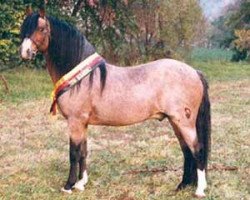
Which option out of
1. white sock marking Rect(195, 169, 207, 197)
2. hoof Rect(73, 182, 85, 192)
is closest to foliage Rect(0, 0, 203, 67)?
hoof Rect(73, 182, 85, 192)

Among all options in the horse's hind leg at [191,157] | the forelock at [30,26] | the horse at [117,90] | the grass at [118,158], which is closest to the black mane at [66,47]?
the horse at [117,90]

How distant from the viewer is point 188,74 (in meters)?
4.58

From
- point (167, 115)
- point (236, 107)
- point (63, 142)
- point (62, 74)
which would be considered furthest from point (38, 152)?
point (236, 107)

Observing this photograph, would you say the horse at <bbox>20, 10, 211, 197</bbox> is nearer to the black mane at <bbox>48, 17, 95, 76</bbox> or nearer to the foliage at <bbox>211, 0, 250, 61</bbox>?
the black mane at <bbox>48, 17, 95, 76</bbox>

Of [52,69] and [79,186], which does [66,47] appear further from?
[79,186]

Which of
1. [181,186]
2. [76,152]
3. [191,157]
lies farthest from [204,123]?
[76,152]

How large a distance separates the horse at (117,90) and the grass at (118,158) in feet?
1.61

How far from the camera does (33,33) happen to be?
4445 mm

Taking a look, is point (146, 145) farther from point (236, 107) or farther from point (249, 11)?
point (249, 11)

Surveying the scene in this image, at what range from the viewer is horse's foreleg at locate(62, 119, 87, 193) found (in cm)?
465

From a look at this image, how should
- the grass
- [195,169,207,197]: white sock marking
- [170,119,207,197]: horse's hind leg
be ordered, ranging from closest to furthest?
[170,119,207,197]: horse's hind leg < [195,169,207,197]: white sock marking < the grass

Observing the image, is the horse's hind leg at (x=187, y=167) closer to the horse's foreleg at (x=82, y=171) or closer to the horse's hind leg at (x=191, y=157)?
the horse's hind leg at (x=191, y=157)

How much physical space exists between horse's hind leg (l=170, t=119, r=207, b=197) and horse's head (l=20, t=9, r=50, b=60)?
140cm

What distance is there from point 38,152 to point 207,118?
2438 mm
